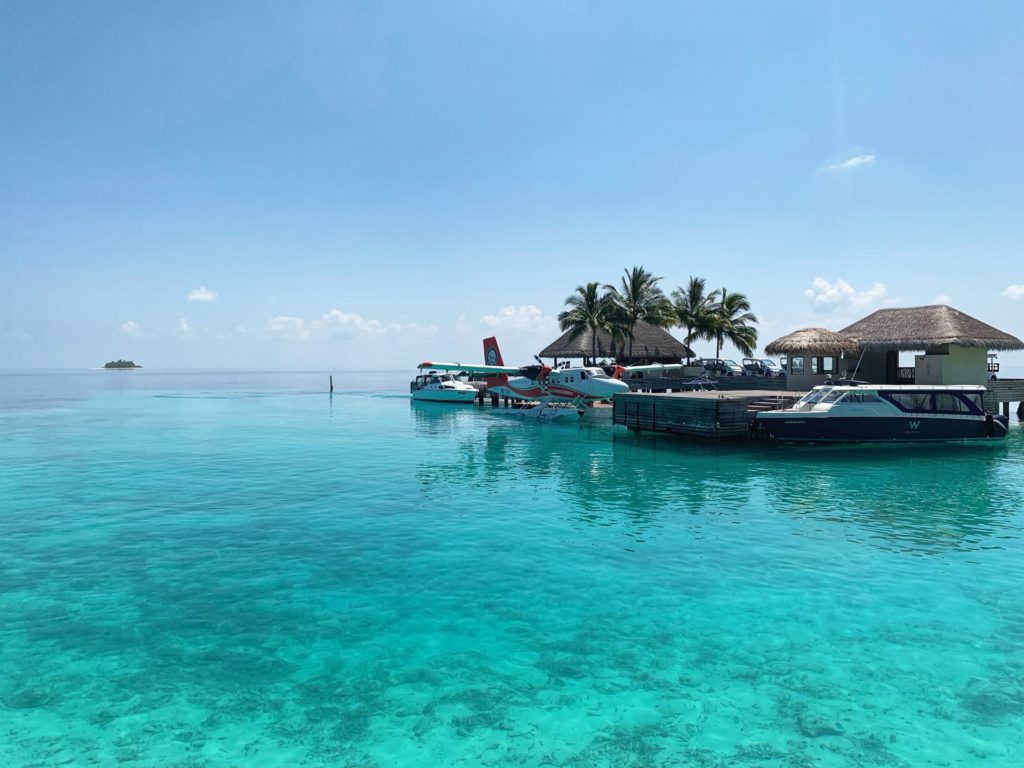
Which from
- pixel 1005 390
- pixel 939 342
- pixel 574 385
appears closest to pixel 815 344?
pixel 939 342

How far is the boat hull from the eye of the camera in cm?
2914

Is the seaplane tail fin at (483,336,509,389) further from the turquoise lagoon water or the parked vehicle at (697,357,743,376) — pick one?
the turquoise lagoon water

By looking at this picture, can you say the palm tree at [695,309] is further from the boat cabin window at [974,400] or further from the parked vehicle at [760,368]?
the boat cabin window at [974,400]

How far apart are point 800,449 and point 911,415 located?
17.2 feet

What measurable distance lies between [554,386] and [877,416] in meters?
20.8

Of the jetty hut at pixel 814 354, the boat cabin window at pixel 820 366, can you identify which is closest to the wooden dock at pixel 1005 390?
the jetty hut at pixel 814 354

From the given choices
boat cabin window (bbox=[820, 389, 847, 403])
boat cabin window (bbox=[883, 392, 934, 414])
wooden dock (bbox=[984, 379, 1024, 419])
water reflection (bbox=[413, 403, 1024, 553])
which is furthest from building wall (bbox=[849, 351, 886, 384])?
boat cabin window (bbox=[820, 389, 847, 403])

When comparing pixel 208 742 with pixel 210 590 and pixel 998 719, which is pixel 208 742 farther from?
pixel 998 719

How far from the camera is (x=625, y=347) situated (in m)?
63.5

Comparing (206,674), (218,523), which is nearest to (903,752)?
(206,674)

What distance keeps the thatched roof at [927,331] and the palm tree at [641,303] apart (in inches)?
712

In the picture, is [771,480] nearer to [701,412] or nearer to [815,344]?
[701,412]

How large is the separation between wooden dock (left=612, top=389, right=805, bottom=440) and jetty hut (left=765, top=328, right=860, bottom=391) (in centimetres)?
932

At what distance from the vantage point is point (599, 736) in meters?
7.12
